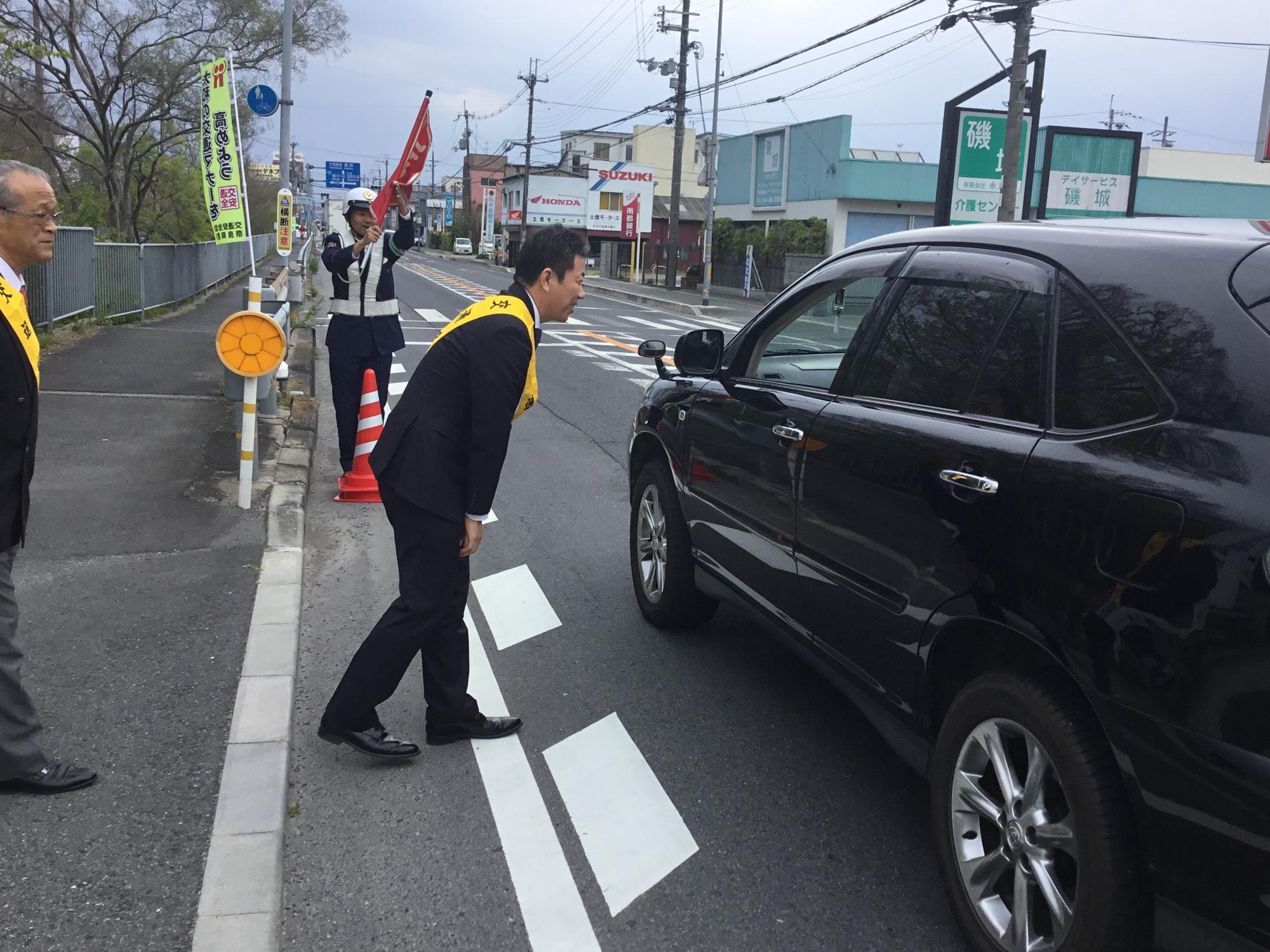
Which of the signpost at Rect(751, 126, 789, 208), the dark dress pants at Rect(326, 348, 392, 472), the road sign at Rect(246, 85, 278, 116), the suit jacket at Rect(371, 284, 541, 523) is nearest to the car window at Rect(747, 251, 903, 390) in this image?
the suit jacket at Rect(371, 284, 541, 523)

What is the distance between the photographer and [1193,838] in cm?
215

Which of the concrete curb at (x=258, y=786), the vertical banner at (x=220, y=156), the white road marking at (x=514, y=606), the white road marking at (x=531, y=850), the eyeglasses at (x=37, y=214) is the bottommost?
the white road marking at (x=514, y=606)

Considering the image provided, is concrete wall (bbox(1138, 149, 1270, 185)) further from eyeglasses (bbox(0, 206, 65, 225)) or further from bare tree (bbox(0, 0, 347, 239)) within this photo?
eyeglasses (bbox(0, 206, 65, 225))

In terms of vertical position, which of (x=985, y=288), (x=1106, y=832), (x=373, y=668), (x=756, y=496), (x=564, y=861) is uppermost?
(x=985, y=288)

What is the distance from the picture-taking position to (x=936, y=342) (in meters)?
3.27

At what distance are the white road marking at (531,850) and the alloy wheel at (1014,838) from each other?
1000 mm

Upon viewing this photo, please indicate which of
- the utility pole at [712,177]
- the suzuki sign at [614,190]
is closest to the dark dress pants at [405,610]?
the utility pole at [712,177]

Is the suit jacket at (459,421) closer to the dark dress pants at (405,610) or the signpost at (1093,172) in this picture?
the dark dress pants at (405,610)

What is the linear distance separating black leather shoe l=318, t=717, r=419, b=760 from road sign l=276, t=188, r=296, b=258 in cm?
1797

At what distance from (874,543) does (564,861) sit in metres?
1.32

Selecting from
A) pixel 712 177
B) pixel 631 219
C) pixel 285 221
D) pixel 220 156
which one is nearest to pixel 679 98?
pixel 712 177

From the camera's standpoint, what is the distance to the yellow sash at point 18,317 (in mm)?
3238

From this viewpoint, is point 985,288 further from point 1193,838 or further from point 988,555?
point 1193,838

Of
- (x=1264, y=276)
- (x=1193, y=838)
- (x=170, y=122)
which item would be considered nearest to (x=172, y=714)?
(x=1193, y=838)
